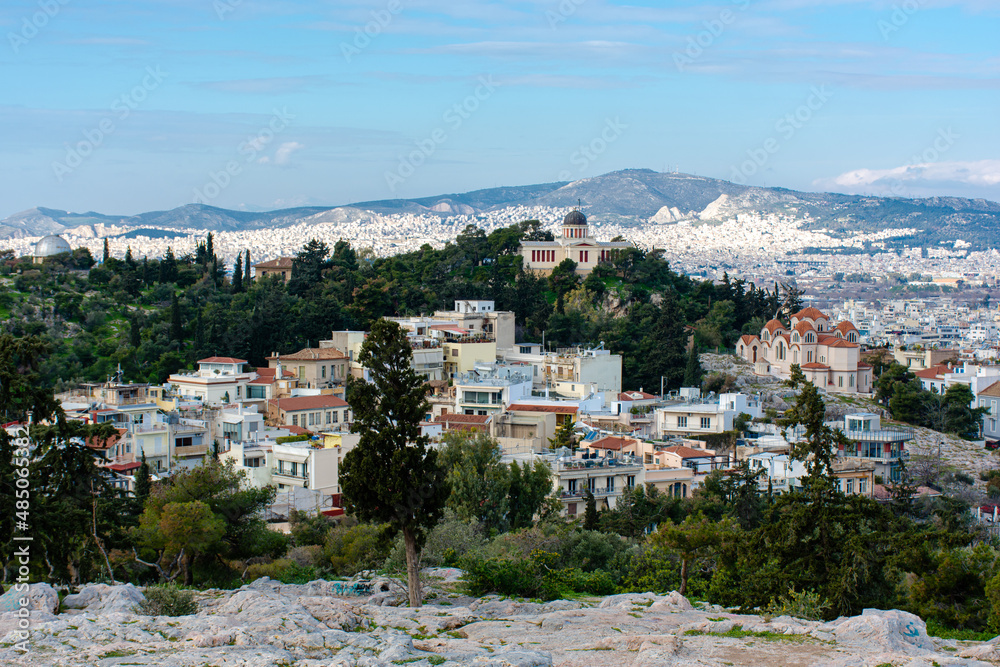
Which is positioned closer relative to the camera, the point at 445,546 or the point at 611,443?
the point at 445,546

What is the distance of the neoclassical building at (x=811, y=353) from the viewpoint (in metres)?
50.1

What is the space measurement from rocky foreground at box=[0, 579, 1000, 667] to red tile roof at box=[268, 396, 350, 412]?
80.2ft

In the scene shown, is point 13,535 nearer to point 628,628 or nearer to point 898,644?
point 628,628

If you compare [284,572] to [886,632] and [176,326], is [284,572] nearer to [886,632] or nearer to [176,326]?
[886,632]

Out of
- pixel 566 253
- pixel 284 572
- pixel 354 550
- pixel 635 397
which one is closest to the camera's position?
pixel 284 572

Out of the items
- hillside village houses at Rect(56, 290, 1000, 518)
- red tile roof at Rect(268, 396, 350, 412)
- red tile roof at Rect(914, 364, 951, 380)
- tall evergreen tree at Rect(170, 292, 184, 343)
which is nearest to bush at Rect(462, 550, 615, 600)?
hillside village houses at Rect(56, 290, 1000, 518)

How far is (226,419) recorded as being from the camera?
3472 cm

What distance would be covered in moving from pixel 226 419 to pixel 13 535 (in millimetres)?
20228

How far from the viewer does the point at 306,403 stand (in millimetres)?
39406

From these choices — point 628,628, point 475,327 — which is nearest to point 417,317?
point 475,327

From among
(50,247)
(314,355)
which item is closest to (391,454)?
(314,355)

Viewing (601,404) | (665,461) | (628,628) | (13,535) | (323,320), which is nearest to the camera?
(628,628)

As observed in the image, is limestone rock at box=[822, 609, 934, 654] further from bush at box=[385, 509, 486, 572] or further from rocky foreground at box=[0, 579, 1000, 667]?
bush at box=[385, 509, 486, 572]

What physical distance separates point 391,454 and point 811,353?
3841 centimetres
